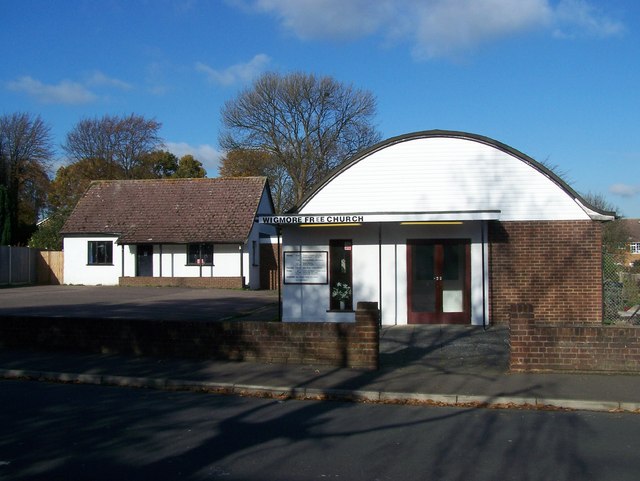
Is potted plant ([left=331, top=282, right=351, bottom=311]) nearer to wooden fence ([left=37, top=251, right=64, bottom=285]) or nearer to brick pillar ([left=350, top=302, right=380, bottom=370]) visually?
brick pillar ([left=350, top=302, right=380, bottom=370])

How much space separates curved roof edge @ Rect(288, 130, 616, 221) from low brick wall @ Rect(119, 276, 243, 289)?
16341 millimetres

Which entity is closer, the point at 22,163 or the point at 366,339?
the point at 366,339

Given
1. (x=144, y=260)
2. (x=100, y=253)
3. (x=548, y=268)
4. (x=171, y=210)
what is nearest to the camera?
(x=548, y=268)

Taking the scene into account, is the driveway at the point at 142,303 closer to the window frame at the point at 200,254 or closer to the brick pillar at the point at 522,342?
the window frame at the point at 200,254

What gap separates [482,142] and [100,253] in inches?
1020

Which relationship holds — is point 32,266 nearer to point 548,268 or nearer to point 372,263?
point 372,263

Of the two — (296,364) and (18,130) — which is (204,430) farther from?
(18,130)

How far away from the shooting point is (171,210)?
37.4 metres

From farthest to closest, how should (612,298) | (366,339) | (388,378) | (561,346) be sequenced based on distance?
(612,298) < (366,339) < (561,346) < (388,378)

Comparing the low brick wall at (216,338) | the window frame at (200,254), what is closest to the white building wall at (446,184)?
the low brick wall at (216,338)

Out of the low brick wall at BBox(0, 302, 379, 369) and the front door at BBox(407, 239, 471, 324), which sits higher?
the front door at BBox(407, 239, 471, 324)

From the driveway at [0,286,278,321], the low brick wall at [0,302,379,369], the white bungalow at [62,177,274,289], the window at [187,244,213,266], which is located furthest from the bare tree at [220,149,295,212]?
the low brick wall at [0,302,379,369]

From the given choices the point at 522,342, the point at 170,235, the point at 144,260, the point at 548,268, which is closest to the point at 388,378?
the point at 522,342

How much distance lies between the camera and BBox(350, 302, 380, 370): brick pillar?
11750mm
